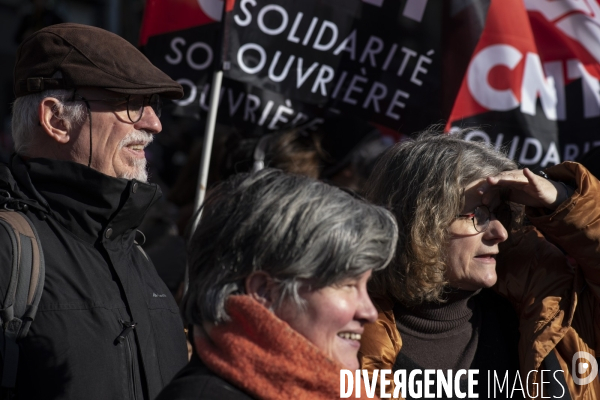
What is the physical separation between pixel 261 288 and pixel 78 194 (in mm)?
914

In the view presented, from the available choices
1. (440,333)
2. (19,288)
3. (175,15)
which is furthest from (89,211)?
(175,15)

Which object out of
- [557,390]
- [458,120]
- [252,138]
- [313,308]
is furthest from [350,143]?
[313,308]

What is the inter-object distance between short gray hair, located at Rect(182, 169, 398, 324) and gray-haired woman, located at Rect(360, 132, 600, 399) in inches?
27.8

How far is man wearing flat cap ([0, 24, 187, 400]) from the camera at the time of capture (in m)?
2.30

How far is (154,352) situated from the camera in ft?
8.32

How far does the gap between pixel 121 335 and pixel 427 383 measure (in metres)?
0.99

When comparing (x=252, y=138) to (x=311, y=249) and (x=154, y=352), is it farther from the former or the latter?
(x=311, y=249)

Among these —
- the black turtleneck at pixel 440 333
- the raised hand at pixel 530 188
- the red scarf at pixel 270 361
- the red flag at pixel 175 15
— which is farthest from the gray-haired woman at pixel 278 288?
the red flag at pixel 175 15

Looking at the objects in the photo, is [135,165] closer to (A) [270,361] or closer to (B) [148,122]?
(B) [148,122]

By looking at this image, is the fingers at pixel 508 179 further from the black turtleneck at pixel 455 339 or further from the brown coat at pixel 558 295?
the black turtleneck at pixel 455 339

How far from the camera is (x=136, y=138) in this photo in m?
2.81

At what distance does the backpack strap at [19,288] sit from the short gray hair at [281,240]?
0.53 m

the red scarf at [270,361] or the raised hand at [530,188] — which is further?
the raised hand at [530,188]

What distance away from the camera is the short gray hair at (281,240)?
6.23 feet
